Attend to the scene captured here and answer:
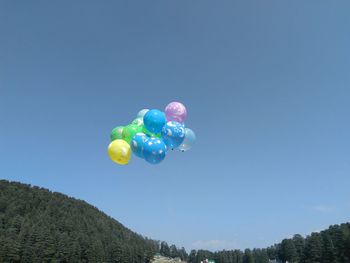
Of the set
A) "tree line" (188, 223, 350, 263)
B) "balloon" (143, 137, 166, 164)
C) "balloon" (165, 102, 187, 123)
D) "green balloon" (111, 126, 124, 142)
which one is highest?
"tree line" (188, 223, 350, 263)

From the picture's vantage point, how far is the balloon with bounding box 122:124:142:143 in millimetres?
18688

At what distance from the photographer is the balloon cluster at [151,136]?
18.0 metres

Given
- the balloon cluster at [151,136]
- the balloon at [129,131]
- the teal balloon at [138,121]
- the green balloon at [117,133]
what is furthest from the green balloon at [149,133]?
the green balloon at [117,133]

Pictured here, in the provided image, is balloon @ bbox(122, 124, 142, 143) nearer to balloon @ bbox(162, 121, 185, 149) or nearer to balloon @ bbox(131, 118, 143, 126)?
balloon @ bbox(131, 118, 143, 126)

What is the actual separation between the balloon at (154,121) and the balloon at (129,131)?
0.59 m

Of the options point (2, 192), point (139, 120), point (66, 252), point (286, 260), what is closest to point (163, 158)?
point (139, 120)

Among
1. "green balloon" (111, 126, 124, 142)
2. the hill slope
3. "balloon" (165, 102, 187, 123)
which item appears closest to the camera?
"green balloon" (111, 126, 124, 142)

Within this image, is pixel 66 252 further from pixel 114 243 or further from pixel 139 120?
pixel 139 120

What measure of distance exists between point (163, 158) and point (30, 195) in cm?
16207

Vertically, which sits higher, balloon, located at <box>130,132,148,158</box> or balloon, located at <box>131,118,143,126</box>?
balloon, located at <box>131,118,143,126</box>

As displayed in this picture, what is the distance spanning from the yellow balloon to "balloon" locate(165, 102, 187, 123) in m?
2.75

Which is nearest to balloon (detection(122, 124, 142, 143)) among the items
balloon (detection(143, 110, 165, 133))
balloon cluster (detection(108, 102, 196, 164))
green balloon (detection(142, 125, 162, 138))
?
balloon cluster (detection(108, 102, 196, 164))

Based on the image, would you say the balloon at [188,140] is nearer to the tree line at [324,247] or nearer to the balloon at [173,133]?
the balloon at [173,133]

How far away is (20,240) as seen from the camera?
90.6 m
